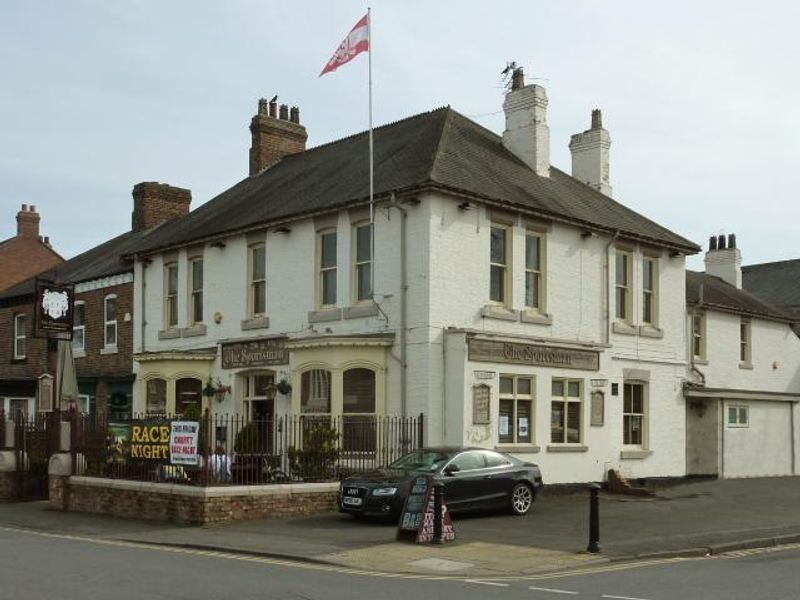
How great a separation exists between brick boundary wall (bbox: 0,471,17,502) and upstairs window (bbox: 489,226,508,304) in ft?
39.4

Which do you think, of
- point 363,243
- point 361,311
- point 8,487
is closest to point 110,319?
point 8,487

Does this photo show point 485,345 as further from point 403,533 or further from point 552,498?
point 403,533

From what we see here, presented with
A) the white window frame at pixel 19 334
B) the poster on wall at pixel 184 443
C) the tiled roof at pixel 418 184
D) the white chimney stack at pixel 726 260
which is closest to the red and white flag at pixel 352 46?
the tiled roof at pixel 418 184

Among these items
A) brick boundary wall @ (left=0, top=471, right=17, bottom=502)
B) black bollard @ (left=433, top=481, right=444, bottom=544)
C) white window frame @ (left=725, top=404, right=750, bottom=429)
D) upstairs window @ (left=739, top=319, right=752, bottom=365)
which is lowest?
brick boundary wall @ (left=0, top=471, right=17, bottom=502)

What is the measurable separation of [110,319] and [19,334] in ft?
21.3

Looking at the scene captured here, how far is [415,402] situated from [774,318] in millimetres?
17906

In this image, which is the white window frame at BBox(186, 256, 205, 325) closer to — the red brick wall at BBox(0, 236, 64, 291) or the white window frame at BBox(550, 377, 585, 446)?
the white window frame at BBox(550, 377, 585, 446)

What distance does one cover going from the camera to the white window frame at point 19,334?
36.7 m

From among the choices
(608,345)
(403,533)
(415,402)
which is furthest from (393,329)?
(403,533)

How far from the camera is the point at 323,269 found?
25234 millimetres

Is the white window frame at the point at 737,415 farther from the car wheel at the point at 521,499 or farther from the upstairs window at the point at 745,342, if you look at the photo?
the car wheel at the point at 521,499

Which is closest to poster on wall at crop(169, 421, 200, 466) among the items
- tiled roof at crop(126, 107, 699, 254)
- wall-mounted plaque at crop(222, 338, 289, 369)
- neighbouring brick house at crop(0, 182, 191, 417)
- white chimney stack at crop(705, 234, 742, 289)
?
wall-mounted plaque at crop(222, 338, 289, 369)

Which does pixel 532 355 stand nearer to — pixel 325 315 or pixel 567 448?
pixel 567 448

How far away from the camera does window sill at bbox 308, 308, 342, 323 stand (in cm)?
2456
